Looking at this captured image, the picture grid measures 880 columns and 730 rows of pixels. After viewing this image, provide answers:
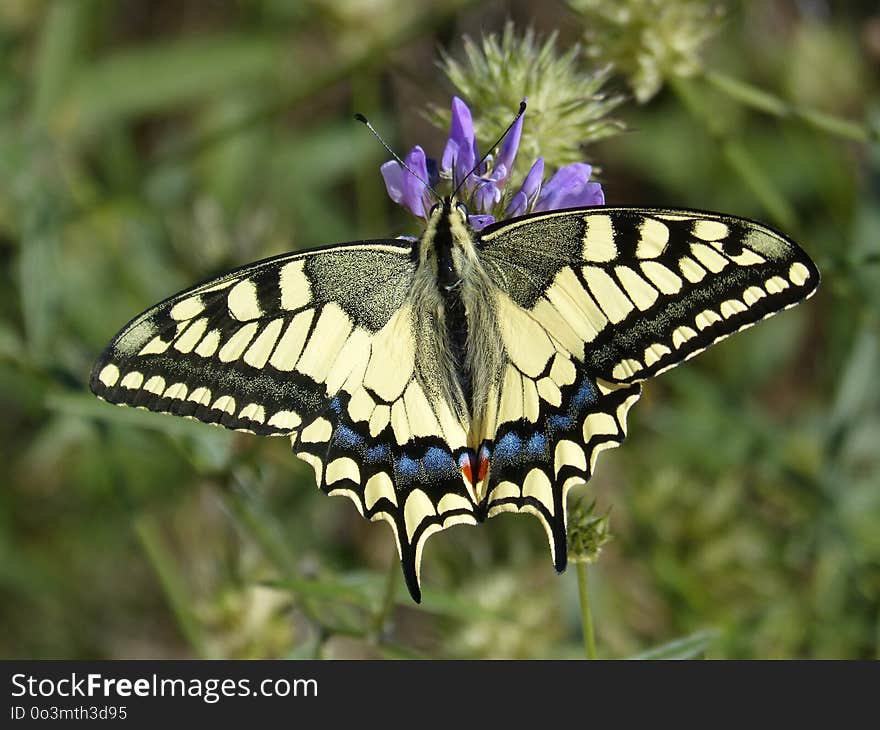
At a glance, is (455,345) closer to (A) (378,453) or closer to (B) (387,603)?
(A) (378,453)

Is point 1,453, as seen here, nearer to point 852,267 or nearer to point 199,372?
point 199,372

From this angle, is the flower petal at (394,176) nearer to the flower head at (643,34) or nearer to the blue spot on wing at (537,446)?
the blue spot on wing at (537,446)

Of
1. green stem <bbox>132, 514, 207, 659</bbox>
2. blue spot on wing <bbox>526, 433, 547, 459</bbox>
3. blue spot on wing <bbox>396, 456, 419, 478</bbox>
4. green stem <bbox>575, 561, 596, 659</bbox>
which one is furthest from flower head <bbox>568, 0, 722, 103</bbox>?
green stem <bbox>132, 514, 207, 659</bbox>

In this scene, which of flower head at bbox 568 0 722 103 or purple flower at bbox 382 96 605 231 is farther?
flower head at bbox 568 0 722 103

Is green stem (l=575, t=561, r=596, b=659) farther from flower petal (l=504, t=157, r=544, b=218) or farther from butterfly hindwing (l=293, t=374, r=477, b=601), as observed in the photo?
flower petal (l=504, t=157, r=544, b=218)

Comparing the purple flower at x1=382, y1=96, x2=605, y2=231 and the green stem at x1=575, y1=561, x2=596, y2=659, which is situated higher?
Answer: the purple flower at x1=382, y1=96, x2=605, y2=231

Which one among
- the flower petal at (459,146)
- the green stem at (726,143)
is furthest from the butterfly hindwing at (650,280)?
the green stem at (726,143)
